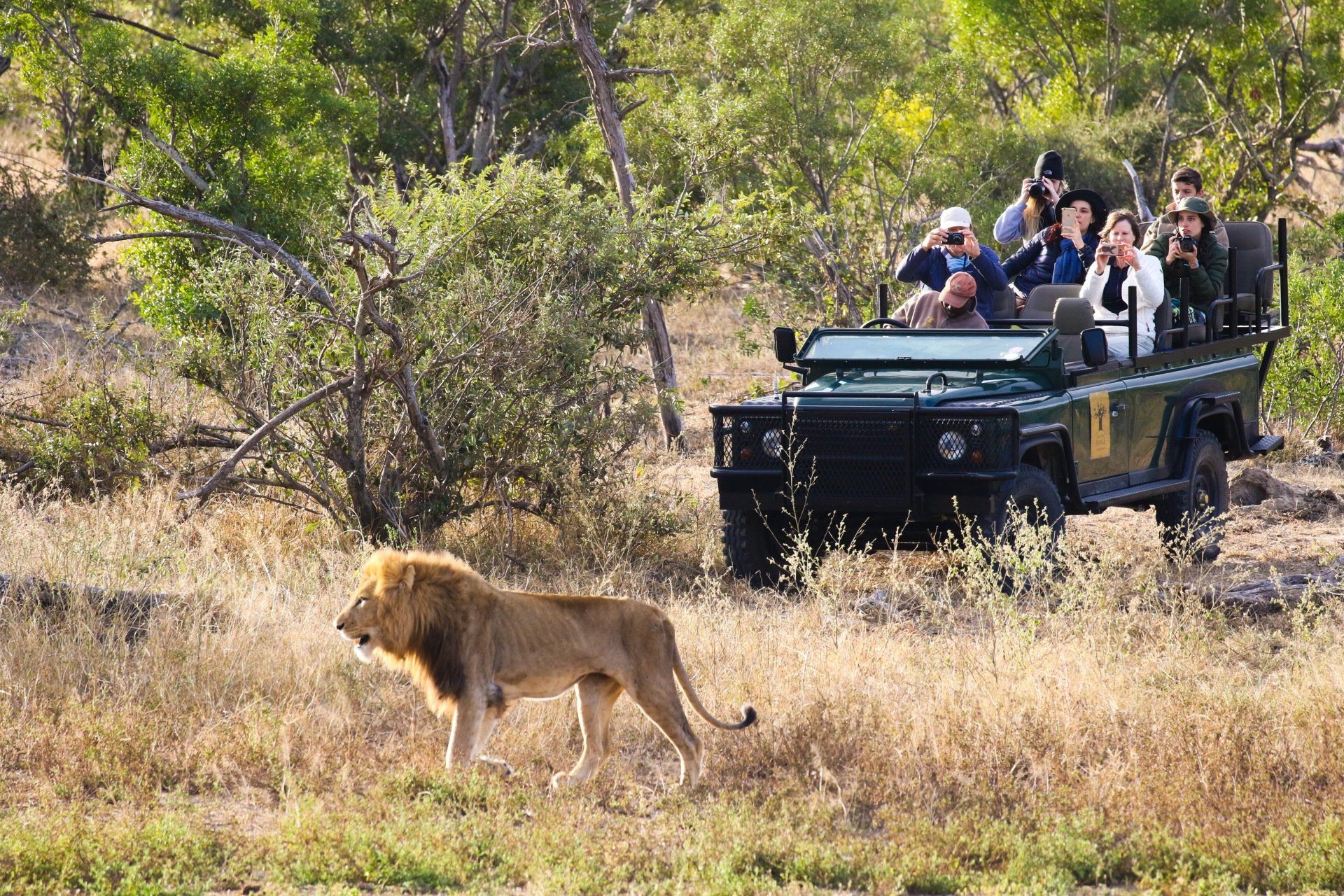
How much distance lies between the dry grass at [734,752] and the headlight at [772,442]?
2.50ft

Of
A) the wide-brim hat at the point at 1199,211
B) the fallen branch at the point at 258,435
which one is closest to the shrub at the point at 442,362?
the fallen branch at the point at 258,435

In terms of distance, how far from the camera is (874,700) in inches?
249

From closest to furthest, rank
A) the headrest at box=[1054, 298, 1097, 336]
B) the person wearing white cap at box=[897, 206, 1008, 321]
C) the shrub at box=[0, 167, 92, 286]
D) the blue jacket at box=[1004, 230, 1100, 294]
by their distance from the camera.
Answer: the headrest at box=[1054, 298, 1097, 336] → the person wearing white cap at box=[897, 206, 1008, 321] → the blue jacket at box=[1004, 230, 1100, 294] → the shrub at box=[0, 167, 92, 286]

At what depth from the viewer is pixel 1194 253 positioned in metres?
10.2

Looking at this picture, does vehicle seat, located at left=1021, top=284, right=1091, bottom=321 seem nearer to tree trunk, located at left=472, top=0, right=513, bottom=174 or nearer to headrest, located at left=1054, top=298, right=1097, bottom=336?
headrest, located at left=1054, top=298, right=1097, bottom=336

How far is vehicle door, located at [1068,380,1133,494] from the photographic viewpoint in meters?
9.05

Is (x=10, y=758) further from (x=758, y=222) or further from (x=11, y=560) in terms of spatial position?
(x=758, y=222)

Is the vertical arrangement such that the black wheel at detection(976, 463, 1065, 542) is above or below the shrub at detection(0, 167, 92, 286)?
below

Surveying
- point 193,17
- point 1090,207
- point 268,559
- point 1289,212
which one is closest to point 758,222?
point 1090,207

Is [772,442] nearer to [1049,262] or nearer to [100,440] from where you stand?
[1049,262]

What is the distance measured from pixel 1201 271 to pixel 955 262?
1.53 meters

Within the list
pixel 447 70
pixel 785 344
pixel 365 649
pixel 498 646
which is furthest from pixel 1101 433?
pixel 447 70

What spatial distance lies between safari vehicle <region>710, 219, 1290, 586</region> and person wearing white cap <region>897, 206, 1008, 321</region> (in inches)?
10.1

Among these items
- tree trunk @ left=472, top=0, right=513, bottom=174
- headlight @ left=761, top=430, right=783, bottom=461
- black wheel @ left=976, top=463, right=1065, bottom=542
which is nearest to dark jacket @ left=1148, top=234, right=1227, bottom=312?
black wheel @ left=976, top=463, right=1065, bottom=542
